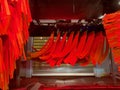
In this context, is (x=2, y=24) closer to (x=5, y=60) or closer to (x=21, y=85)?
(x=5, y=60)

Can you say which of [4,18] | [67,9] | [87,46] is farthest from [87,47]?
[4,18]

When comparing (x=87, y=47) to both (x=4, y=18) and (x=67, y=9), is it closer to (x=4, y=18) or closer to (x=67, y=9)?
(x=67, y=9)

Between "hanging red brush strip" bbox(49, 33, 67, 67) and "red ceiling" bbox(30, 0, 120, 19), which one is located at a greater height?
"red ceiling" bbox(30, 0, 120, 19)

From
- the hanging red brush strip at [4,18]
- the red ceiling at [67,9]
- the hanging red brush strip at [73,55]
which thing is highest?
the red ceiling at [67,9]

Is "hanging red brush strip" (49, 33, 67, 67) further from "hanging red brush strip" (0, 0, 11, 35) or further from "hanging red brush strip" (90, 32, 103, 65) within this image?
"hanging red brush strip" (0, 0, 11, 35)

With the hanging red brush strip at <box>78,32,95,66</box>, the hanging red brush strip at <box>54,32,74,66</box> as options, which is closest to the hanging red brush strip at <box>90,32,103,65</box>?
the hanging red brush strip at <box>78,32,95,66</box>

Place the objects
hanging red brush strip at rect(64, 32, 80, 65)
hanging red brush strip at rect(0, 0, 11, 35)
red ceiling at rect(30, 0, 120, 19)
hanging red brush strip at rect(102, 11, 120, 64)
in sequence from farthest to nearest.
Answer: red ceiling at rect(30, 0, 120, 19), hanging red brush strip at rect(64, 32, 80, 65), hanging red brush strip at rect(102, 11, 120, 64), hanging red brush strip at rect(0, 0, 11, 35)

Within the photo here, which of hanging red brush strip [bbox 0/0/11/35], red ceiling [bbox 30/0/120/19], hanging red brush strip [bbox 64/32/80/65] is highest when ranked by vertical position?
red ceiling [bbox 30/0/120/19]

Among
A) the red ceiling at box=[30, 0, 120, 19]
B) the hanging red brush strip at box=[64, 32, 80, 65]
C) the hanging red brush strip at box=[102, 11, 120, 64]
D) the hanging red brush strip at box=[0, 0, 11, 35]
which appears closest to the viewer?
the hanging red brush strip at box=[0, 0, 11, 35]

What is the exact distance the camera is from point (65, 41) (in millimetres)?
1919

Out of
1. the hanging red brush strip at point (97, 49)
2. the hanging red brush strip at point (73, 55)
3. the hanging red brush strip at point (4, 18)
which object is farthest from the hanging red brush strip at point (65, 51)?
the hanging red brush strip at point (4, 18)

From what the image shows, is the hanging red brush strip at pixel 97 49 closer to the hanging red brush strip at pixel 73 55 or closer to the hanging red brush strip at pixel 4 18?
the hanging red brush strip at pixel 73 55

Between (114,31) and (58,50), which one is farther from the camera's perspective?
(58,50)

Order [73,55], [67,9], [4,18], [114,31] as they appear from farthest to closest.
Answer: [67,9] → [73,55] → [114,31] → [4,18]
